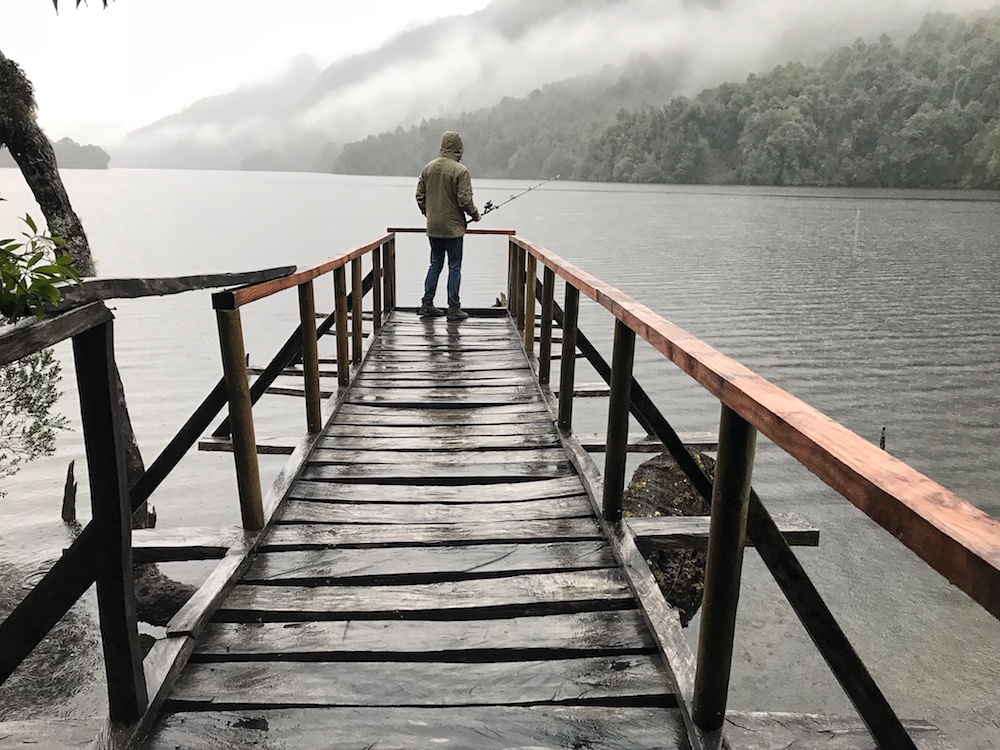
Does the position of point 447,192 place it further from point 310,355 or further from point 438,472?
point 438,472

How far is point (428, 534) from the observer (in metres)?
3.53

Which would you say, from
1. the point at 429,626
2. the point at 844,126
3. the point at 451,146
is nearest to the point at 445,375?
the point at 451,146

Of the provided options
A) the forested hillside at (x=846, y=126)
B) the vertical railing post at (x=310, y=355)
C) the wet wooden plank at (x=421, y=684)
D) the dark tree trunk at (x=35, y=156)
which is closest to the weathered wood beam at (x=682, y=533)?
the wet wooden plank at (x=421, y=684)

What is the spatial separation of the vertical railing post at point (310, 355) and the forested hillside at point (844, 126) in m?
90.6

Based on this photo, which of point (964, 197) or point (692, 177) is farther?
point (692, 177)

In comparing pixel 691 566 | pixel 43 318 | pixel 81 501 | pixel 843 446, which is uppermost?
pixel 43 318

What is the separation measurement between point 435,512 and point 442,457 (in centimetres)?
84

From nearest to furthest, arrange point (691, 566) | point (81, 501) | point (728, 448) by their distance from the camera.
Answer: point (728, 448)
point (691, 566)
point (81, 501)

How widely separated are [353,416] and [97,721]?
130 inches

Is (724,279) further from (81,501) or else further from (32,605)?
(32,605)

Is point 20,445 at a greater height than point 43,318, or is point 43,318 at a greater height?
point 43,318

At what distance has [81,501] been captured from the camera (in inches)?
454

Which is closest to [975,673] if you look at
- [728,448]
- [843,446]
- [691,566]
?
[691,566]

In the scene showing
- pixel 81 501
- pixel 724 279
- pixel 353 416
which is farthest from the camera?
pixel 724 279
